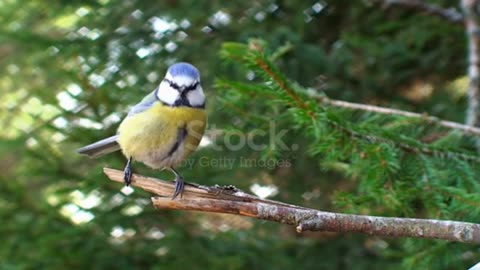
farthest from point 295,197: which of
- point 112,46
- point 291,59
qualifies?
point 112,46

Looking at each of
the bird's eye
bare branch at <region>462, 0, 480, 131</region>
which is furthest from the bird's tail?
bare branch at <region>462, 0, 480, 131</region>

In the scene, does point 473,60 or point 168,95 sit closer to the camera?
point 168,95

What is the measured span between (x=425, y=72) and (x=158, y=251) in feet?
5.59

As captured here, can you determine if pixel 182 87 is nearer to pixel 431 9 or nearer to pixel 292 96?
pixel 292 96

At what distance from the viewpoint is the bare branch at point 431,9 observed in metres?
3.25

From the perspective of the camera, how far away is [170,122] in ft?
7.38

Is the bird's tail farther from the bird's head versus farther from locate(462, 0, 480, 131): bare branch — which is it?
locate(462, 0, 480, 131): bare branch

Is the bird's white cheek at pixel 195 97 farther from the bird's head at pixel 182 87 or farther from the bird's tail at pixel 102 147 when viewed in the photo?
the bird's tail at pixel 102 147

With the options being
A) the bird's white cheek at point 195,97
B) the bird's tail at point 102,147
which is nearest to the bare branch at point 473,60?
the bird's white cheek at point 195,97

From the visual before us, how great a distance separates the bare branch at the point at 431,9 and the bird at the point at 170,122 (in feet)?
4.89

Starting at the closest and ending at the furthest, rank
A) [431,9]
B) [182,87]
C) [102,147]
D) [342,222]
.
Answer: [342,222], [182,87], [102,147], [431,9]

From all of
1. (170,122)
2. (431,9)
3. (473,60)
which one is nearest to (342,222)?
(170,122)

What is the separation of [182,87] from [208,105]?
121cm

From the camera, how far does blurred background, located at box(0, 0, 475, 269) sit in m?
3.03
